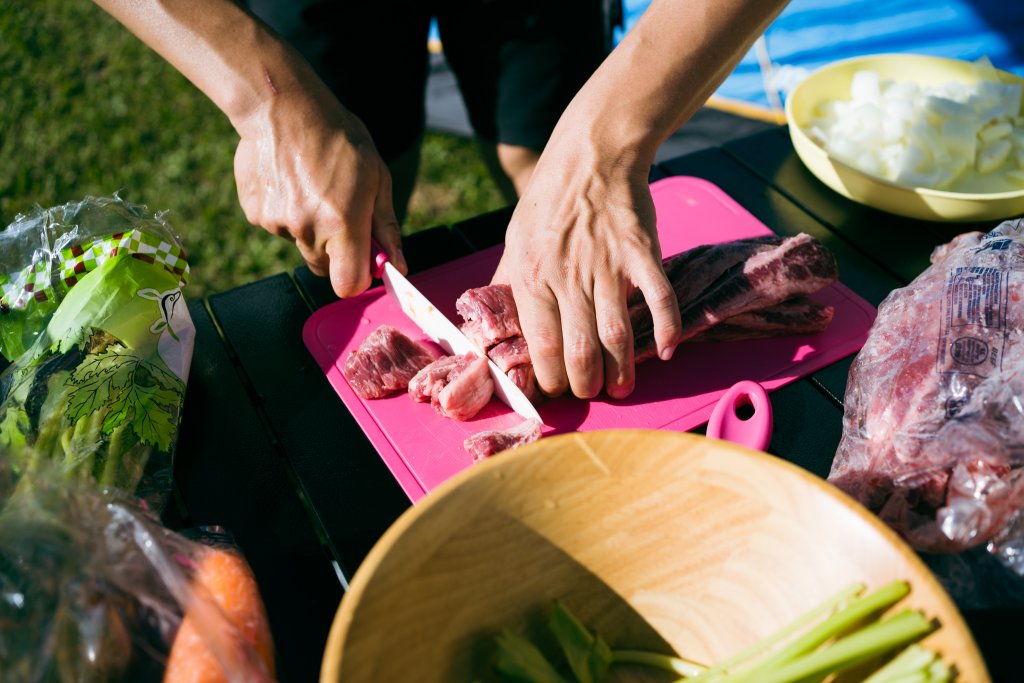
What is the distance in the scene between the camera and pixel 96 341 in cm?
214

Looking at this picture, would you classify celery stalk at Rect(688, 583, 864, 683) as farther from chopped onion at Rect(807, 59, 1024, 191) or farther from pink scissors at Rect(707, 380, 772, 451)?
chopped onion at Rect(807, 59, 1024, 191)

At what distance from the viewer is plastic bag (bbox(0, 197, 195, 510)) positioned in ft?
6.42

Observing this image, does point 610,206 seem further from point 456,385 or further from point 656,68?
point 456,385

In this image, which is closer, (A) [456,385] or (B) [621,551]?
(B) [621,551]

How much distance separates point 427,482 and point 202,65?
1.55 metres

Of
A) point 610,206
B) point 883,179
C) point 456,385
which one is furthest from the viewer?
point 883,179

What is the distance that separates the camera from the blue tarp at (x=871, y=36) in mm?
3904

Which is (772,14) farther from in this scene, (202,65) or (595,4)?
(202,65)

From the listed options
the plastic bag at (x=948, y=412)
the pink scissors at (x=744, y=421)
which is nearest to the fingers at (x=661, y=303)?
the pink scissors at (x=744, y=421)

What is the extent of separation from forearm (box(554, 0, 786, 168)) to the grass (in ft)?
10.5

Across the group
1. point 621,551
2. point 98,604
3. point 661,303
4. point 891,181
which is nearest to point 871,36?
point 891,181

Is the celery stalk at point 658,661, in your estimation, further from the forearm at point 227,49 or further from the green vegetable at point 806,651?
the forearm at point 227,49

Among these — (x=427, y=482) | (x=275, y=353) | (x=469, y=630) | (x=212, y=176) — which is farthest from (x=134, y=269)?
(x=212, y=176)

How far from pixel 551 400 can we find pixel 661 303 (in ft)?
1.44
